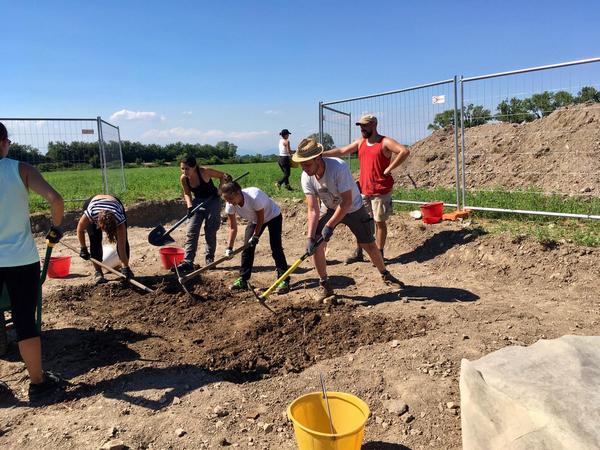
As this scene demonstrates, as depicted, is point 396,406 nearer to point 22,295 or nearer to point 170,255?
point 22,295

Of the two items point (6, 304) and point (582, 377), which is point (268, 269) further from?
point (582, 377)

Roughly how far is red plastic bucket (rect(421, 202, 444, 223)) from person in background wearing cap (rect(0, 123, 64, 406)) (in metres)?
5.27

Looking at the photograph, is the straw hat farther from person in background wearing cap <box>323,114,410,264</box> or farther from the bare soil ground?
person in background wearing cap <box>323,114,410,264</box>

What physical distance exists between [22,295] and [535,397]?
3.27 m

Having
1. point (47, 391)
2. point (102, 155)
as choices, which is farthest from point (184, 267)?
point (102, 155)

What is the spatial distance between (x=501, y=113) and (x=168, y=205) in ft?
25.0

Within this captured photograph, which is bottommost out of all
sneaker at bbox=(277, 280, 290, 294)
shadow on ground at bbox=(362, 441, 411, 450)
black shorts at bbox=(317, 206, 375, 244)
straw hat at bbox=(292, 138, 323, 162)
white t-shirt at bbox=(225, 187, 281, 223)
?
shadow on ground at bbox=(362, 441, 411, 450)

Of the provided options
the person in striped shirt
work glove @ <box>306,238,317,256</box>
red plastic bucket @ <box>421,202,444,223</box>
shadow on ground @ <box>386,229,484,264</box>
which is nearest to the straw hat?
work glove @ <box>306,238,317,256</box>

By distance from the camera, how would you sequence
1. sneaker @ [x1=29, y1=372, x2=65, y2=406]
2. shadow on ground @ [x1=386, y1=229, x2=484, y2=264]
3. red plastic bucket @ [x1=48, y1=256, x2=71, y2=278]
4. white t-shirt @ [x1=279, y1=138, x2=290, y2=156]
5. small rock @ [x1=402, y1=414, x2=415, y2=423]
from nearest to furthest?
small rock @ [x1=402, y1=414, x2=415, y2=423], sneaker @ [x1=29, y1=372, x2=65, y2=406], red plastic bucket @ [x1=48, y1=256, x2=71, y2=278], shadow on ground @ [x1=386, y1=229, x2=484, y2=264], white t-shirt @ [x1=279, y1=138, x2=290, y2=156]

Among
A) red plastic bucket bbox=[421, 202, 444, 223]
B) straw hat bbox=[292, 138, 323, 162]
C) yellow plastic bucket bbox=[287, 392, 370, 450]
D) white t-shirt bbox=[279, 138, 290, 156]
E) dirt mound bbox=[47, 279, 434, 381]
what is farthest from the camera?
white t-shirt bbox=[279, 138, 290, 156]

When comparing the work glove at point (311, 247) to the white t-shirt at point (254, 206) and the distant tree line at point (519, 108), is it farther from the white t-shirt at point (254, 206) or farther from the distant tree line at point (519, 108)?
the distant tree line at point (519, 108)

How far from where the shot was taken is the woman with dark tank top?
6484 millimetres

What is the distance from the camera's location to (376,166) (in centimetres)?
645

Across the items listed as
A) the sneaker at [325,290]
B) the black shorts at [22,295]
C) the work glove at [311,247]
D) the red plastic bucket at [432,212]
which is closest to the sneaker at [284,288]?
the sneaker at [325,290]
